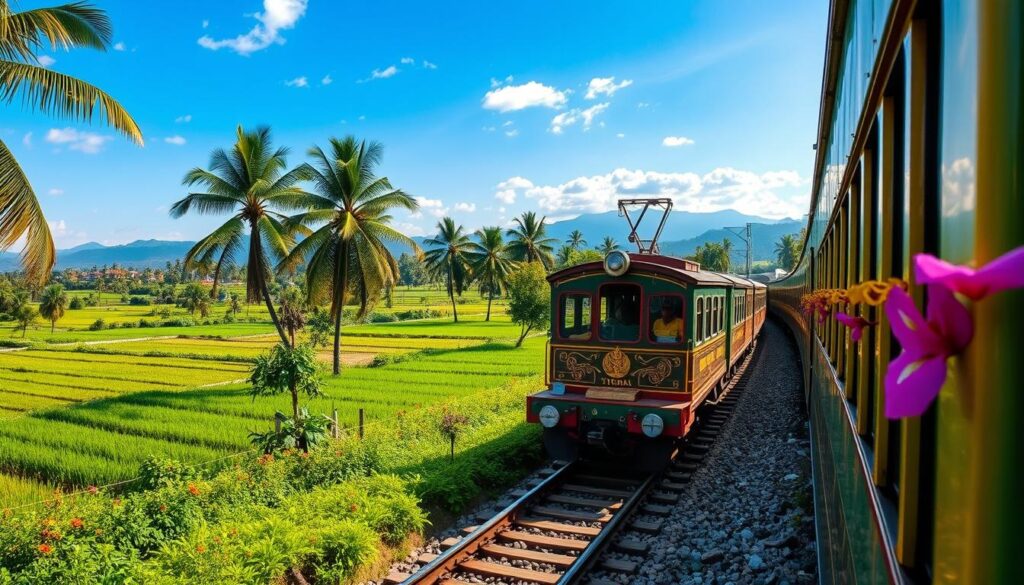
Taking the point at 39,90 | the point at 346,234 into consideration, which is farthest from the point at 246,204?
the point at 39,90

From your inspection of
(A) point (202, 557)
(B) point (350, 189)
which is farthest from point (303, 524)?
(B) point (350, 189)

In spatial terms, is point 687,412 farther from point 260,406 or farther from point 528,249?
point 528,249

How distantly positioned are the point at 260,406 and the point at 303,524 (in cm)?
1083

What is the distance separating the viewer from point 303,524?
6.28 metres

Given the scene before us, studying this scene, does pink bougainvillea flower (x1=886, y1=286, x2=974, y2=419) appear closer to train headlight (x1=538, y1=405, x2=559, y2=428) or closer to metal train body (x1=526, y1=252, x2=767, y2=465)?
metal train body (x1=526, y1=252, x2=767, y2=465)

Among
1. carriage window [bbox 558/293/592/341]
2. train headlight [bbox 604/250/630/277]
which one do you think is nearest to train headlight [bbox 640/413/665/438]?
carriage window [bbox 558/293/592/341]

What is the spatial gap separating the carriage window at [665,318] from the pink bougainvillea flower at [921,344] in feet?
25.4

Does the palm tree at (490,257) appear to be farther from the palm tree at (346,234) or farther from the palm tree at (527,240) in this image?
the palm tree at (346,234)

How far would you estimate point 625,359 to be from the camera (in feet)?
27.6

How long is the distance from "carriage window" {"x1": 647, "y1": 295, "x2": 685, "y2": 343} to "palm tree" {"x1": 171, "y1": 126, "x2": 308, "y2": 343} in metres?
12.9

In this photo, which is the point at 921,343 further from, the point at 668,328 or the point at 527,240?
the point at 527,240

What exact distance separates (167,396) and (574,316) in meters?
14.4

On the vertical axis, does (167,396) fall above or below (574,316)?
below

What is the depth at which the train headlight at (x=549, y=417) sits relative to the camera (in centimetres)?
824
